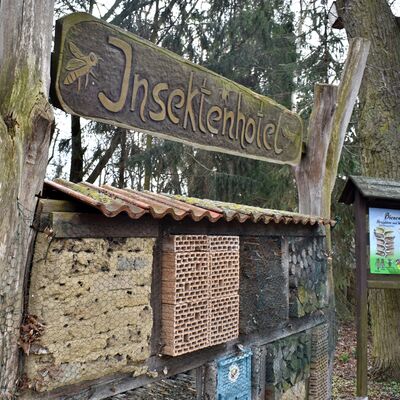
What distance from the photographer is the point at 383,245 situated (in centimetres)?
434

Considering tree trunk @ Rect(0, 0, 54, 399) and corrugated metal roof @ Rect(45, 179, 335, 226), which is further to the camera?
corrugated metal roof @ Rect(45, 179, 335, 226)

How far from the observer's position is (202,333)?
3049 mm

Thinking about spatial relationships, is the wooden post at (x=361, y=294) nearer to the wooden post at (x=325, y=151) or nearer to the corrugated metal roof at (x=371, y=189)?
the corrugated metal roof at (x=371, y=189)

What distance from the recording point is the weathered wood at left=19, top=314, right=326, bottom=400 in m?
2.29

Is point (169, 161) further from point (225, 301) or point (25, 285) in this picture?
point (25, 285)

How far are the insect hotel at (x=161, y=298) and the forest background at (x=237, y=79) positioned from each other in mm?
5518

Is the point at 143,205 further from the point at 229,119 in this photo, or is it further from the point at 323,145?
the point at 323,145

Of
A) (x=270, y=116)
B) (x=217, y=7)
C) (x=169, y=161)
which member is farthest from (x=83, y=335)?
(x=217, y=7)

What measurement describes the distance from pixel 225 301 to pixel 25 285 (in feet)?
4.90

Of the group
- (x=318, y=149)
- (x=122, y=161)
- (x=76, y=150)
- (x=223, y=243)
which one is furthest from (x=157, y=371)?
(x=122, y=161)

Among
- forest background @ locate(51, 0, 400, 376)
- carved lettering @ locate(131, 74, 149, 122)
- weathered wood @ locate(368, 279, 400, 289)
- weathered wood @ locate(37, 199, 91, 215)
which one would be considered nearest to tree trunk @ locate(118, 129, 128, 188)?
forest background @ locate(51, 0, 400, 376)

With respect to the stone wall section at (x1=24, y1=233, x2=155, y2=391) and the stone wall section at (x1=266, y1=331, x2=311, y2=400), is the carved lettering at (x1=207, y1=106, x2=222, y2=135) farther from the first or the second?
the stone wall section at (x1=266, y1=331, x2=311, y2=400)

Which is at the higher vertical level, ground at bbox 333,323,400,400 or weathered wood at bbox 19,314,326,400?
weathered wood at bbox 19,314,326,400

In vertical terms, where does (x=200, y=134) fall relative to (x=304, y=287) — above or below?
above
